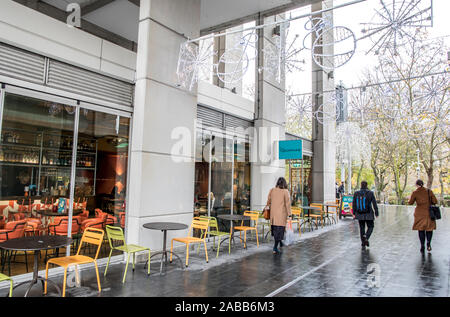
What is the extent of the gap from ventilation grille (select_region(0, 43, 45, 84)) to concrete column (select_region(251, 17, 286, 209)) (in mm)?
6885

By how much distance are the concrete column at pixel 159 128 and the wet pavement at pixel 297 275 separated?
41.3 inches

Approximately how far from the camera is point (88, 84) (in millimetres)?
5742

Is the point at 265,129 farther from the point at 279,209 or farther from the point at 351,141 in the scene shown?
the point at 351,141

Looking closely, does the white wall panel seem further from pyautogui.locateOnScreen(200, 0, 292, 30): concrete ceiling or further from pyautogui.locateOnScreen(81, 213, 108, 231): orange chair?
pyautogui.locateOnScreen(200, 0, 292, 30): concrete ceiling

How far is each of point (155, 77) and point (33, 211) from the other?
11.2ft

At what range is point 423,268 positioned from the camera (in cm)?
584

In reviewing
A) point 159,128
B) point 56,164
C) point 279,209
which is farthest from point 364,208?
point 56,164

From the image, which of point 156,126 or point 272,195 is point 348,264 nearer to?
point 272,195

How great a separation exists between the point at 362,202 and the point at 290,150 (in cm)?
324

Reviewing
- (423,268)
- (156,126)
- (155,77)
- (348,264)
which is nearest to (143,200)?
(156,126)

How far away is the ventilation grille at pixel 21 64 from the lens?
4602 millimetres

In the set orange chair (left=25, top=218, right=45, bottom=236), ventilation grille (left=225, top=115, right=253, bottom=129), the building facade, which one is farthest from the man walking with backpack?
orange chair (left=25, top=218, right=45, bottom=236)

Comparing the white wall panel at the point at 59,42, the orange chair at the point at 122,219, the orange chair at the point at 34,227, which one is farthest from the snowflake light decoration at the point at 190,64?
the orange chair at the point at 34,227

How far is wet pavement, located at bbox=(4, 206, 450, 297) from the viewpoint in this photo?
4422mm
